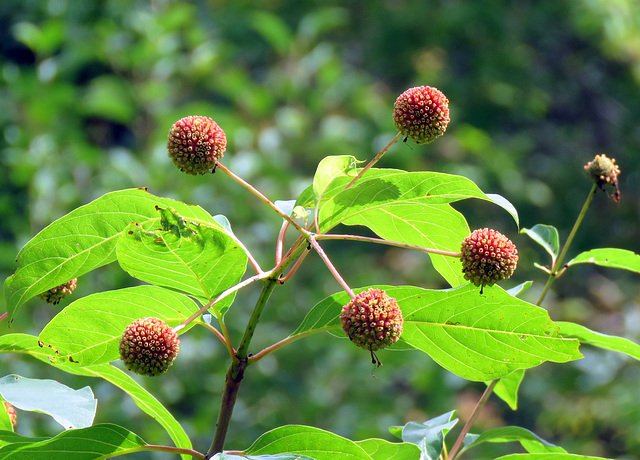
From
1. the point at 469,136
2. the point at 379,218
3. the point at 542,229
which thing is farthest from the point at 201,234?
the point at 469,136

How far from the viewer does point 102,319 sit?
1.15 m

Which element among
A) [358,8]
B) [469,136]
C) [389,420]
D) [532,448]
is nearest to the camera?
[532,448]

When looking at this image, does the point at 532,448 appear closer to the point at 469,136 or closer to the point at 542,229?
the point at 542,229

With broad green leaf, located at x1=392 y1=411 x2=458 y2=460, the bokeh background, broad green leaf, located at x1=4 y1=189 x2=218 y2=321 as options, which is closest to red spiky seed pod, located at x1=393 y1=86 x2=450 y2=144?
broad green leaf, located at x1=4 y1=189 x2=218 y2=321

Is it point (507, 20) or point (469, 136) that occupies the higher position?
point (507, 20)

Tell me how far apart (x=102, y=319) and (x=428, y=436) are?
0.56 meters

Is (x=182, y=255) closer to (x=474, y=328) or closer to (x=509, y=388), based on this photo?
(x=474, y=328)

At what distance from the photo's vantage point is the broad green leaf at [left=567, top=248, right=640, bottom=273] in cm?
134

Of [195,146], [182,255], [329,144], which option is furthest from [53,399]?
[329,144]

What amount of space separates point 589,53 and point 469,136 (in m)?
3.17

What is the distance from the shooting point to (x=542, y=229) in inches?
58.1

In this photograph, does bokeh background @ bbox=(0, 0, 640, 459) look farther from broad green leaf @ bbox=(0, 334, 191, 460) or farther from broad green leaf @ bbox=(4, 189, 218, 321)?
broad green leaf @ bbox=(4, 189, 218, 321)

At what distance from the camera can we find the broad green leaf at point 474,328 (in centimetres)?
109

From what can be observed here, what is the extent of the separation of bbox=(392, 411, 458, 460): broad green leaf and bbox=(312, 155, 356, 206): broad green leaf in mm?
421
